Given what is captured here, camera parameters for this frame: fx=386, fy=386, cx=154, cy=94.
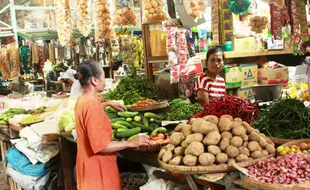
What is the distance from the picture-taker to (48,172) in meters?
4.93

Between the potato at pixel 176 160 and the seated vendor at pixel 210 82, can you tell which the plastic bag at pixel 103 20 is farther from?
the potato at pixel 176 160

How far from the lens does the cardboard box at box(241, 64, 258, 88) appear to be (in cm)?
627

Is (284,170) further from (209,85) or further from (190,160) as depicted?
(209,85)

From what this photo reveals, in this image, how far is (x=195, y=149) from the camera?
8.38ft

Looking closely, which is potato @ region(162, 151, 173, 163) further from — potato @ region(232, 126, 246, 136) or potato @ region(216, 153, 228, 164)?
potato @ region(232, 126, 246, 136)

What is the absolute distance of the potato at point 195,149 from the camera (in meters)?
2.55

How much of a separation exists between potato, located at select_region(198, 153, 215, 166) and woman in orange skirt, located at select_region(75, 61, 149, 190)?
818 millimetres

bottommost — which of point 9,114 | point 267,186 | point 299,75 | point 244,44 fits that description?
point 9,114

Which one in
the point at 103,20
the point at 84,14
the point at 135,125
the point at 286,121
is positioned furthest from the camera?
the point at 84,14

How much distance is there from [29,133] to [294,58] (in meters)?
5.76

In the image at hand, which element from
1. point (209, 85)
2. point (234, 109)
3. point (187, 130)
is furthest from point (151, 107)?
point (187, 130)

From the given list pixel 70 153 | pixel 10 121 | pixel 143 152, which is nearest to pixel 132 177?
pixel 143 152

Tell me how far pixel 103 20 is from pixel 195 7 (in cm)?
157

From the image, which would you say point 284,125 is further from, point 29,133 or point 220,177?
point 29,133
